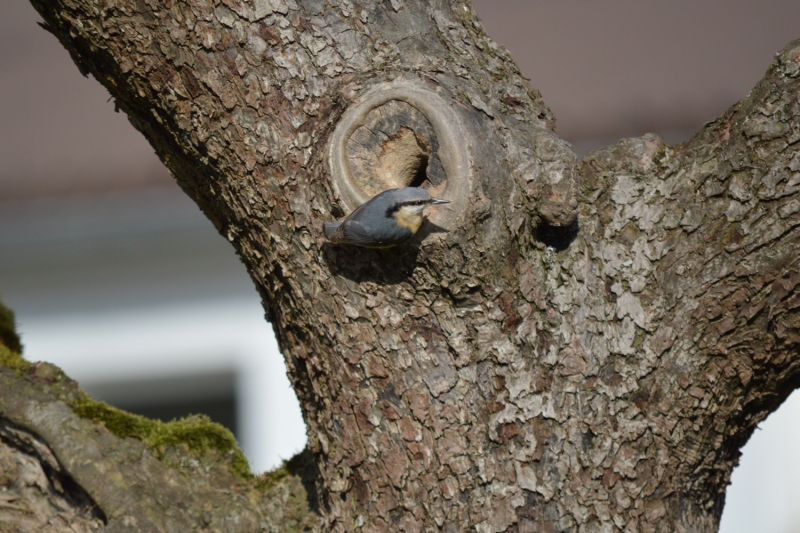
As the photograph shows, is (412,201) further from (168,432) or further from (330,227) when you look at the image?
(168,432)

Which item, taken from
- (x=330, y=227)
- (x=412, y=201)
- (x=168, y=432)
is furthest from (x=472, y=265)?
(x=168, y=432)

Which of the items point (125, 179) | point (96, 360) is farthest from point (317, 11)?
point (96, 360)

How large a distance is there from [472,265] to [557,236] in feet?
0.86

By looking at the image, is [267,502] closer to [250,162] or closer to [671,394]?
[250,162]

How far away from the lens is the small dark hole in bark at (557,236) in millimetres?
1588

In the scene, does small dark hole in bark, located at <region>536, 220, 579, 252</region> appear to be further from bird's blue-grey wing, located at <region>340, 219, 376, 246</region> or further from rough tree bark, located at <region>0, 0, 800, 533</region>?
bird's blue-grey wing, located at <region>340, 219, 376, 246</region>

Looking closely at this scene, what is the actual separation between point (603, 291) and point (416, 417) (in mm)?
479

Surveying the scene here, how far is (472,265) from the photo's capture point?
1441 mm

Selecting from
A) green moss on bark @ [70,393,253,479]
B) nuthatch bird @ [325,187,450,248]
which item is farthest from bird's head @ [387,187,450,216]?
green moss on bark @ [70,393,253,479]

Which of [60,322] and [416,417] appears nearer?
[416,417]

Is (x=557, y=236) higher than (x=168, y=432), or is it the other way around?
(x=557, y=236)

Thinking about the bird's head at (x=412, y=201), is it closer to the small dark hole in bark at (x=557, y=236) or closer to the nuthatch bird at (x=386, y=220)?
the nuthatch bird at (x=386, y=220)

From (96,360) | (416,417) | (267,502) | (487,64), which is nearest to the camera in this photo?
(416,417)

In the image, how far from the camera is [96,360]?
517 centimetres
